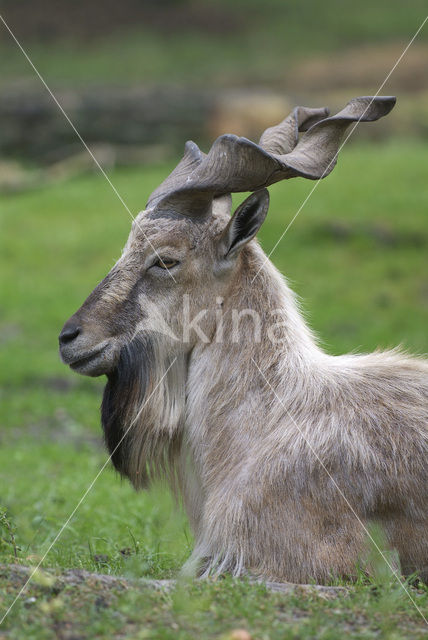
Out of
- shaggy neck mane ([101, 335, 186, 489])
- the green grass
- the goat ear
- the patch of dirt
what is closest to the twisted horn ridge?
the goat ear

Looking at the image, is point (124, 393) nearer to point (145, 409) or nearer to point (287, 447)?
point (145, 409)

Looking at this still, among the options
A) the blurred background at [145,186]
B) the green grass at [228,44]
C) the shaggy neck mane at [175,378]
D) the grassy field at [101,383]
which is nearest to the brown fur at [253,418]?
the shaggy neck mane at [175,378]

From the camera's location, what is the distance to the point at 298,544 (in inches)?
205

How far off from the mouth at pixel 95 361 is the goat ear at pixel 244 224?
0.90m

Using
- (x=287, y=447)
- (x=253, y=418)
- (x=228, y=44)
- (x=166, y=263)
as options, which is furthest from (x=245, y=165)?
(x=228, y=44)

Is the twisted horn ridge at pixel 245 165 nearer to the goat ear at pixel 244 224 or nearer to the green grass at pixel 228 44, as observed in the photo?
the goat ear at pixel 244 224

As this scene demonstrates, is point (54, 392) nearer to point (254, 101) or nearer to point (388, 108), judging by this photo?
point (388, 108)

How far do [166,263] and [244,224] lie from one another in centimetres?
52

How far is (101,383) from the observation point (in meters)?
13.6

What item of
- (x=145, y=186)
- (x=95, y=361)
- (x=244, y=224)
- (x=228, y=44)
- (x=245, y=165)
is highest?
(x=228, y=44)

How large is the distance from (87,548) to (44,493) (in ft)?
7.20

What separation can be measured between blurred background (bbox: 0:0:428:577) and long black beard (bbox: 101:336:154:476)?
56 centimetres

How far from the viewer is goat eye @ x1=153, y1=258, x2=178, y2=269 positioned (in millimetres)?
5738

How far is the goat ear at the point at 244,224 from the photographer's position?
5699 millimetres
